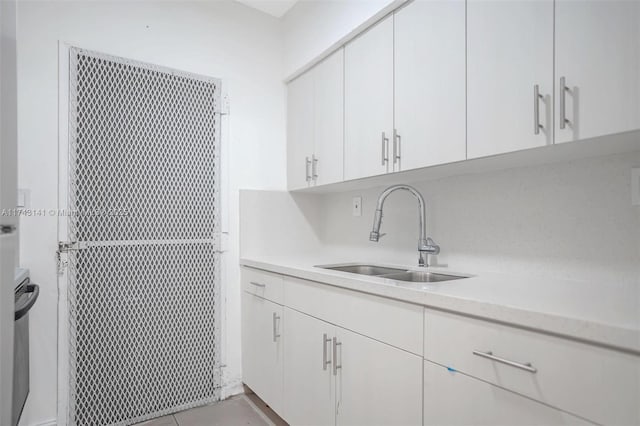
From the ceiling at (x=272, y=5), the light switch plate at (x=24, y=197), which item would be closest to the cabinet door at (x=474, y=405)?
the light switch plate at (x=24, y=197)

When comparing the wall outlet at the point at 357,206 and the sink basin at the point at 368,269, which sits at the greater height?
the wall outlet at the point at 357,206

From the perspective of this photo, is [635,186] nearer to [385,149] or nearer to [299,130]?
[385,149]

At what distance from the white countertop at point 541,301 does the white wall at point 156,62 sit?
1225mm

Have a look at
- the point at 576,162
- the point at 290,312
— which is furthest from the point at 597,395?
the point at 290,312

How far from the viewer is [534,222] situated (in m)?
1.45

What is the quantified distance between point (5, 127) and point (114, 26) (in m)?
1.87

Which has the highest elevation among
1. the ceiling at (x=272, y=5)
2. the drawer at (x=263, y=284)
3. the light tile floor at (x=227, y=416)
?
the ceiling at (x=272, y=5)

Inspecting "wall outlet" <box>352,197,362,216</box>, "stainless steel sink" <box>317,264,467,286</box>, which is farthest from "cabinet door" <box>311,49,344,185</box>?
"stainless steel sink" <box>317,264,467,286</box>

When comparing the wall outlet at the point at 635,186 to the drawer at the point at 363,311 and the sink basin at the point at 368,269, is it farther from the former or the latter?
the sink basin at the point at 368,269

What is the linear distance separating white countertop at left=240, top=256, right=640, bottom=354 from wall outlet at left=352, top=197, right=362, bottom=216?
873 mm

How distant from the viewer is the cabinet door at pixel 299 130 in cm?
233

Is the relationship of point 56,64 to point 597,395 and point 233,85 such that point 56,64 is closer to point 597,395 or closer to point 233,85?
point 233,85

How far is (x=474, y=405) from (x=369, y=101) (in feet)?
4.54

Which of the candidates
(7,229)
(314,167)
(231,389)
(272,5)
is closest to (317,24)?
(272,5)
